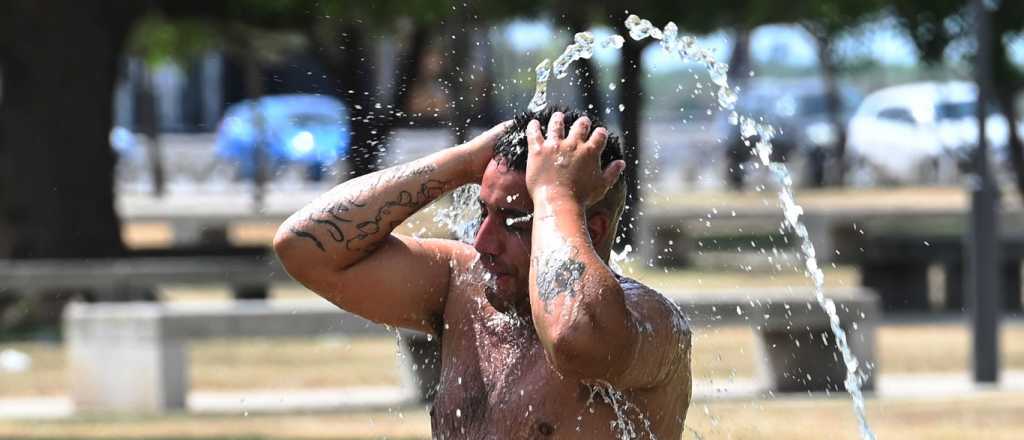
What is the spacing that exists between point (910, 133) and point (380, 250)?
30614 millimetres

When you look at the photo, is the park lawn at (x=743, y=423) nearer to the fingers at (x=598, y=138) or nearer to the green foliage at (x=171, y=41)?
the fingers at (x=598, y=138)

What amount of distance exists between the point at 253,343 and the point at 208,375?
174cm

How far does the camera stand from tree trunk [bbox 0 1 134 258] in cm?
1577

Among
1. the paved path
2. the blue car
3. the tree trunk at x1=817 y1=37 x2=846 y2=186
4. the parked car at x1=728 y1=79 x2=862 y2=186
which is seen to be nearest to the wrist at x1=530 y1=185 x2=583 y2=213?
the paved path

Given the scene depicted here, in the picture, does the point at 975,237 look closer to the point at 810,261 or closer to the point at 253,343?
the point at 253,343

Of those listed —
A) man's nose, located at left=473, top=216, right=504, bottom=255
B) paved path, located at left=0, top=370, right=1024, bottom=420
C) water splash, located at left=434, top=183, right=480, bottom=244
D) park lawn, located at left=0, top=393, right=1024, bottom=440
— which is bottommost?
paved path, located at left=0, top=370, right=1024, bottom=420

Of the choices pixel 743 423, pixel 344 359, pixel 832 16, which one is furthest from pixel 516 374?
pixel 832 16

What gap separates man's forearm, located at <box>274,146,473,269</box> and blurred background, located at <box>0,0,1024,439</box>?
1.27ft

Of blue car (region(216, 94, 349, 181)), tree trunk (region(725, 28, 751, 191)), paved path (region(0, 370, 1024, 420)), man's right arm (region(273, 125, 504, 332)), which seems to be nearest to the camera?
man's right arm (region(273, 125, 504, 332))

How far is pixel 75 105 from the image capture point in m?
16.0

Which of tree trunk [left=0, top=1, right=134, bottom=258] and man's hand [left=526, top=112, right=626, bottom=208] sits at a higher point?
man's hand [left=526, top=112, right=626, bottom=208]

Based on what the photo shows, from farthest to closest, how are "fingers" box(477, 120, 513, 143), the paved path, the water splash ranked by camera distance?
the paved path < the water splash < "fingers" box(477, 120, 513, 143)

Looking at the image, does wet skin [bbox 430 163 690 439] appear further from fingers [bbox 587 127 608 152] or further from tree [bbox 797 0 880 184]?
tree [bbox 797 0 880 184]

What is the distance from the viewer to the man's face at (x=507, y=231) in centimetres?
335
